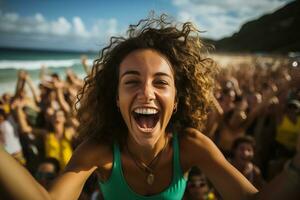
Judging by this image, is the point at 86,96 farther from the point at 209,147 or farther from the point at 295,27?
the point at 295,27

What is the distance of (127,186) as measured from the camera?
74.1 inches

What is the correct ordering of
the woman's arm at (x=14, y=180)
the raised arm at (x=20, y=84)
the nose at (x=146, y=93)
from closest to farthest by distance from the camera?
the woman's arm at (x=14, y=180), the nose at (x=146, y=93), the raised arm at (x=20, y=84)

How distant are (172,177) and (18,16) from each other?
148ft

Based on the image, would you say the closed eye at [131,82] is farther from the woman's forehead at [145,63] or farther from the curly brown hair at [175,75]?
the curly brown hair at [175,75]

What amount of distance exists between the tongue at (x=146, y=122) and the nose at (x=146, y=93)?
0.13m

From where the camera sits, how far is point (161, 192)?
1.91m

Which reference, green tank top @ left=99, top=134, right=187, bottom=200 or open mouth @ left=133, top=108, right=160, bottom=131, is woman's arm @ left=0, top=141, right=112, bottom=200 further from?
open mouth @ left=133, top=108, right=160, bottom=131

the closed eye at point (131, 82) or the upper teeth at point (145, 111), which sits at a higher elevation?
the closed eye at point (131, 82)

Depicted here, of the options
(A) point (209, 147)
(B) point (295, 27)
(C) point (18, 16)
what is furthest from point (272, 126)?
(C) point (18, 16)

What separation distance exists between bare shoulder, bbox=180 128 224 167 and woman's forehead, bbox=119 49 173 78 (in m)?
0.34

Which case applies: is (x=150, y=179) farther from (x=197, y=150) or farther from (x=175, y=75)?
(x=175, y=75)

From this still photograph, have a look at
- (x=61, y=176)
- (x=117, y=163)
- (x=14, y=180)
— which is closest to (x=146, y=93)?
(x=117, y=163)

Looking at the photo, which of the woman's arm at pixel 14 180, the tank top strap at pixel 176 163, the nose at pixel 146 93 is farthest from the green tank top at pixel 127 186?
the woman's arm at pixel 14 180

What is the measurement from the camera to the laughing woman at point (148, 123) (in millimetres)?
1816
